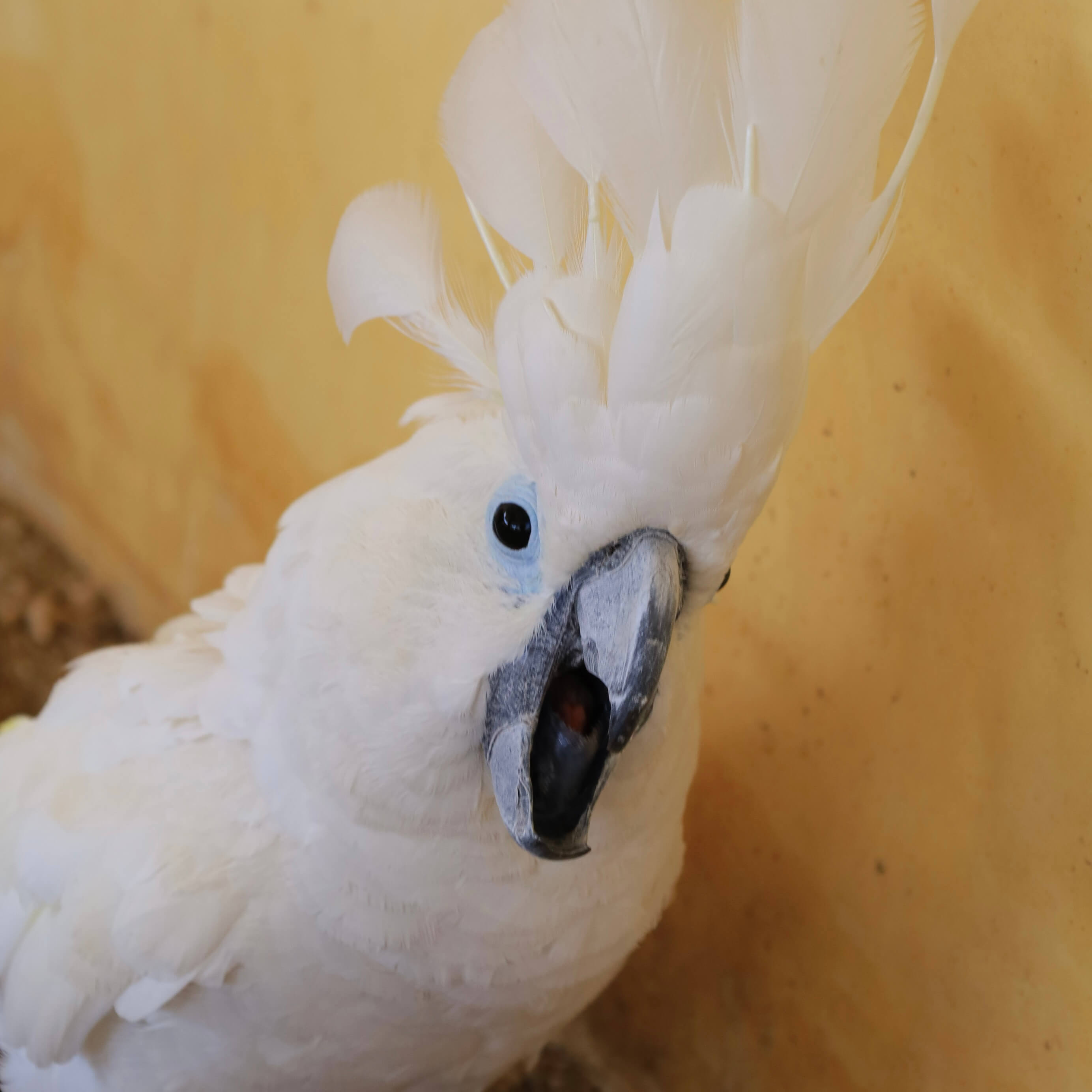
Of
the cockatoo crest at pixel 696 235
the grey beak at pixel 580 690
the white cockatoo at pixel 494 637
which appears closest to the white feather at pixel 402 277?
the white cockatoo at pixel 494 637

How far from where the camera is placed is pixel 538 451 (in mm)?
749

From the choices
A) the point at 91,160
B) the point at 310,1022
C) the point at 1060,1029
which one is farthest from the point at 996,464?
the point at 91,160

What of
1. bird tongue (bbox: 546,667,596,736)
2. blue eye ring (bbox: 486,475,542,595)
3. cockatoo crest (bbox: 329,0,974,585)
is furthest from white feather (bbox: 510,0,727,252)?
bird tongue (bbox: 546,667,596,736)

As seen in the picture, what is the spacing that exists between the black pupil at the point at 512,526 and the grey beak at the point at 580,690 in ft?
0.17

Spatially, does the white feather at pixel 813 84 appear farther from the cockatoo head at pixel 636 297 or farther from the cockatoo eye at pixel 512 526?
the cockatoo eye at pixel 512 526

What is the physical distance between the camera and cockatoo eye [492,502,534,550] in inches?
31.3

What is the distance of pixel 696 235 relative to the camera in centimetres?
68

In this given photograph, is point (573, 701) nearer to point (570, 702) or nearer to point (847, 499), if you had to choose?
point (570, 702)

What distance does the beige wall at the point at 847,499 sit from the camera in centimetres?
89

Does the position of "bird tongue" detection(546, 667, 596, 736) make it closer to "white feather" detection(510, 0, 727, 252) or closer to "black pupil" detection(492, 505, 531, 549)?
"black pupil" detection(492, 505, 531, 549)

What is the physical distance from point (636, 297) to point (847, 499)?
1.59ft

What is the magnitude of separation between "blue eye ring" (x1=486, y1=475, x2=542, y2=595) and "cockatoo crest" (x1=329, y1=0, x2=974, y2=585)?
3 cm

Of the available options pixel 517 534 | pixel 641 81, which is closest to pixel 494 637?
pixel 517 534

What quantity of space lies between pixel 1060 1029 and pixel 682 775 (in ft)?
1.33
